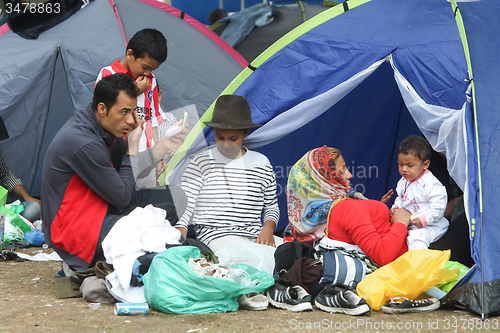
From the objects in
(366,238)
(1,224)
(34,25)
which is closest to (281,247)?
(366,238)

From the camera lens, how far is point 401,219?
2.76 m

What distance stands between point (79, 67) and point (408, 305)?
333 cm

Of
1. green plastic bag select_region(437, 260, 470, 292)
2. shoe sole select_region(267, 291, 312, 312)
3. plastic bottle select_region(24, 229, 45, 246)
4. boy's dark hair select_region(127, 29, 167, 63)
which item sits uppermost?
boy's dark hair select_region(127, 29, 167, 63)

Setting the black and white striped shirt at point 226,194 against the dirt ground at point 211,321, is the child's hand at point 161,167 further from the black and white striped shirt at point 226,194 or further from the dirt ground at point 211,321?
the dirt ground at point 211,321

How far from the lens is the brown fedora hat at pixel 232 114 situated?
309cm

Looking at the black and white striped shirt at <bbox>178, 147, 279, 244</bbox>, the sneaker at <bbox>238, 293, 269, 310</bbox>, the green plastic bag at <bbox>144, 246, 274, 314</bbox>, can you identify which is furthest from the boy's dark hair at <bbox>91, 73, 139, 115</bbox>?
the sneaker at <bbox>238, 293, 269, 310</bbox>

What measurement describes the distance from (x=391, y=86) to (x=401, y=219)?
1464mm

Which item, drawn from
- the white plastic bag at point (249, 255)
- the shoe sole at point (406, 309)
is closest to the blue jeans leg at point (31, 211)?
the white plastic bag at point (249, 255)

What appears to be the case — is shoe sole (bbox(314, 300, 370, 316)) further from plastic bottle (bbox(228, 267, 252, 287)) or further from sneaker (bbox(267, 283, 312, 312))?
plastic bottle (bbox(228, 267, 252, 287))

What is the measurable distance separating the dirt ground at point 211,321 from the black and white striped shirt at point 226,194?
74 centimetres

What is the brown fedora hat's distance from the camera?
10.1ft

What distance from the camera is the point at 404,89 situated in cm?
298

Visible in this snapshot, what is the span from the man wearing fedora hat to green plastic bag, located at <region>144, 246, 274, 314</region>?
663 mm

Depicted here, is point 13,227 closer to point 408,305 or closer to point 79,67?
point 79,67
